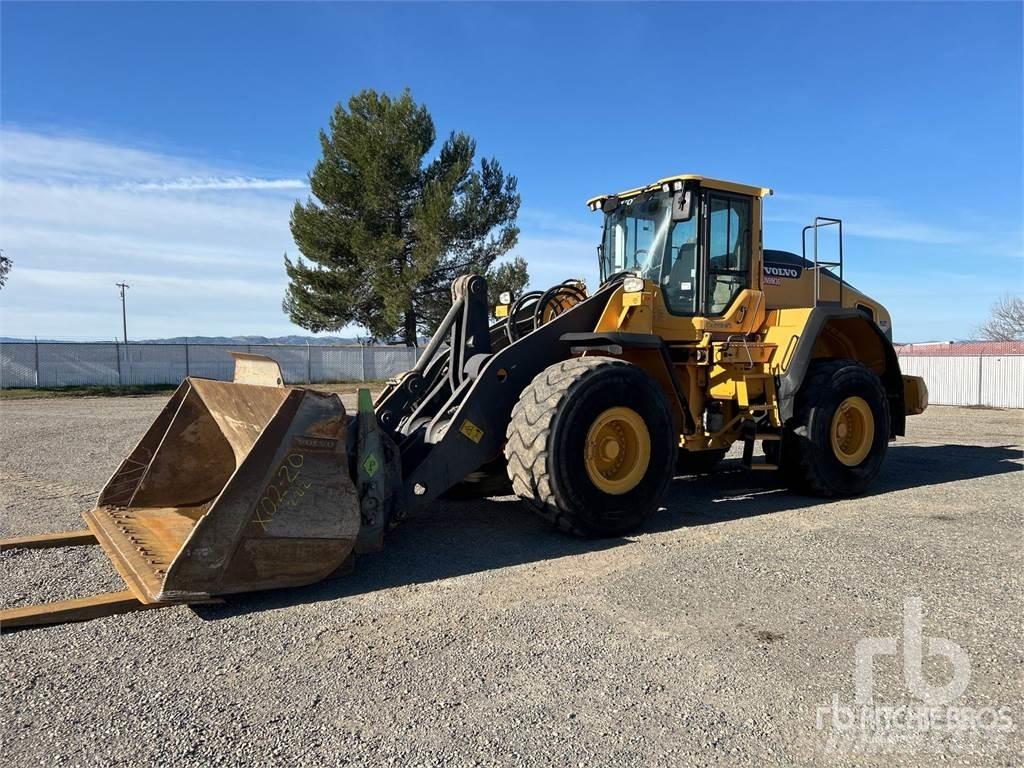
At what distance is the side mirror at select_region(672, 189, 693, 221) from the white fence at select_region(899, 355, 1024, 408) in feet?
57.6

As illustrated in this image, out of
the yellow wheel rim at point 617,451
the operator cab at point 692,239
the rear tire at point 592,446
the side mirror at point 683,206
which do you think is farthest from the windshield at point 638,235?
the yellow wheel rim at point 617,451

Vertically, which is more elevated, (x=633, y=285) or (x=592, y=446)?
(x=633, y=285)

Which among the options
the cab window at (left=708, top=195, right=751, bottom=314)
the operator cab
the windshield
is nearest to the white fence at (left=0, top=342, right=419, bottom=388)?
the windshield

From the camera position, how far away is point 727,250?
7297 millimetres

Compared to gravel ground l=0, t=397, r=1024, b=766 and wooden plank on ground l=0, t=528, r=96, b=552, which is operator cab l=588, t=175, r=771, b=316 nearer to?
gravel ground l=0, t=397, r=1024, b=766

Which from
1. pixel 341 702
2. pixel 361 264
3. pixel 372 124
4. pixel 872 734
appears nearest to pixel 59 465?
pixel 341 702

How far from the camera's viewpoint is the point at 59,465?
9539mm

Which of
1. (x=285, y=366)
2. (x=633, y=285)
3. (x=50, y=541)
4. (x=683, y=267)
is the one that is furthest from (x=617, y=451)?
(x=285, y=366)

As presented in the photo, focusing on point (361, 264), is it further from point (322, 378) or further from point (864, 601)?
point (864, 601)

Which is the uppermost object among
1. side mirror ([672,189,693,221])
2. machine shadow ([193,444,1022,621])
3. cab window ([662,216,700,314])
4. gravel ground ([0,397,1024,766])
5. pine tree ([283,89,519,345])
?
pine tree ([283,89,519,345])

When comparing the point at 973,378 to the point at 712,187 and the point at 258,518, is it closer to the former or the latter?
the point at 712,187

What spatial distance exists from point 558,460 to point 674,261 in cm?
266

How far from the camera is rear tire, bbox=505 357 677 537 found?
542cm

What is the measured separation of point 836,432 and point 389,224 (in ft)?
74.1
